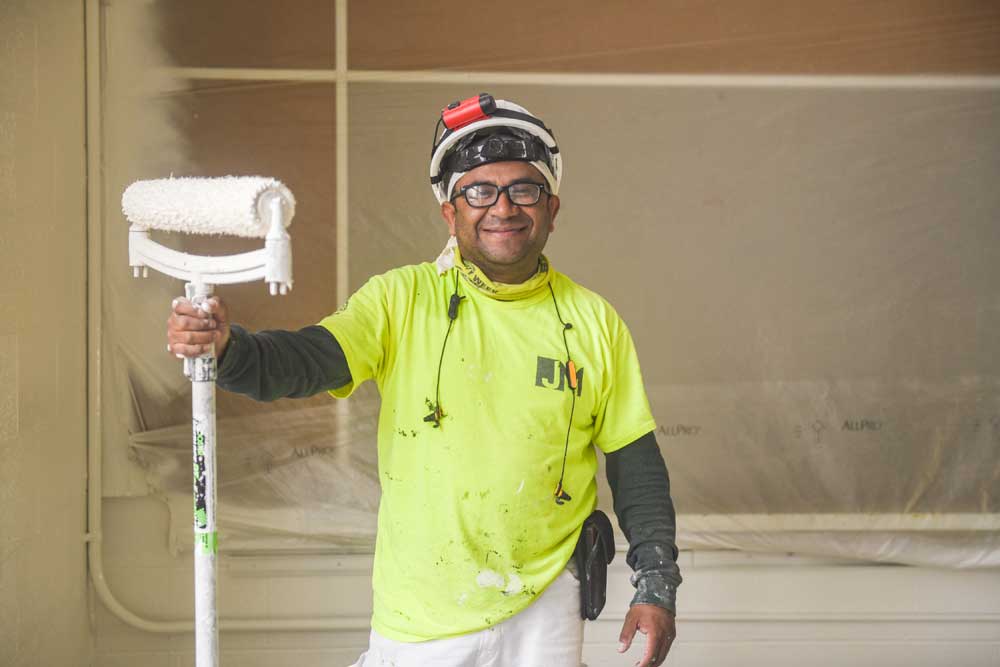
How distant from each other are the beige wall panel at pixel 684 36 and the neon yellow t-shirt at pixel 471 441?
1290 millimetres

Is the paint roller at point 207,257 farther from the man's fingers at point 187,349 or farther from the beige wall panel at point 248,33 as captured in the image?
the beige wall panel at point 248,33

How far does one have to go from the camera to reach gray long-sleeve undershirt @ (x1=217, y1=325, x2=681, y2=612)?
4.30 feet

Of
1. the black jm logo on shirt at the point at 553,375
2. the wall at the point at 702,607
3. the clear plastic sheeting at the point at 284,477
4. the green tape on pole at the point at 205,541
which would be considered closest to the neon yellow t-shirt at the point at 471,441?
the black jm logo on shirt at the point at 553,375

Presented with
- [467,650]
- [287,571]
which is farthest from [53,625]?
[467,650]

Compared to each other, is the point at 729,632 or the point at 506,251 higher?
the point at 506,251

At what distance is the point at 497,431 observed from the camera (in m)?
1.53

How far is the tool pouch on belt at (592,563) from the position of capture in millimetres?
1593

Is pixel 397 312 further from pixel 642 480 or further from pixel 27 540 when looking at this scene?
pixel 27 540

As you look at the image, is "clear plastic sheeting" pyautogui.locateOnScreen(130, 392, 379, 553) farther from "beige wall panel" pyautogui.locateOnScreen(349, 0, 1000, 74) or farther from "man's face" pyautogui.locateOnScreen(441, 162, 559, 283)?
"man's face" pyautogui.locateOnScreen(441, 162, 559, 283)

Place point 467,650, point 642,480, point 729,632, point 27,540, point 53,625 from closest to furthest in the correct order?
point 467,650 → point 642,480 → point 27,540 → point 53,625 → point 729,632

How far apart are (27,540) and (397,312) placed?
1.27 m

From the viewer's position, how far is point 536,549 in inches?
61.2

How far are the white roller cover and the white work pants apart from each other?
0.73 m

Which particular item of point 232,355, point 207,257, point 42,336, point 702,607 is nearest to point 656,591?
point 232,355
